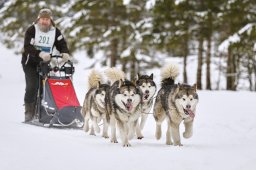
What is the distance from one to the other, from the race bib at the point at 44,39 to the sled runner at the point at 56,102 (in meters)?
0.44

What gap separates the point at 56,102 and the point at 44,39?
1.19 m

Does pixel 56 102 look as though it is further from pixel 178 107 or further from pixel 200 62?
pixel 200 62

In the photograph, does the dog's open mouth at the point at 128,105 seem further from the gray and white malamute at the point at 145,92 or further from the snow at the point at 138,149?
the gray and white malamute at the point at 145,92

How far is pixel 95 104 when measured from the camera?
24.0 feet

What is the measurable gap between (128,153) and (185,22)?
1157cm

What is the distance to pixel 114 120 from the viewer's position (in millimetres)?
6535

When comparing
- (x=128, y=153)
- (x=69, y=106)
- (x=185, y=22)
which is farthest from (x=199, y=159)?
(x=185, y=22)

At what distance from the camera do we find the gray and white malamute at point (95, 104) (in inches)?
280

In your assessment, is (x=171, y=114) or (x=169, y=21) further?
(x=169, y=21)

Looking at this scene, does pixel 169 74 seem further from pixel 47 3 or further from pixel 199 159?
pixel 47 3

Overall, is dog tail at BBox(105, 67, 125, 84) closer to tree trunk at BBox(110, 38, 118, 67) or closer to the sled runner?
the sled runner

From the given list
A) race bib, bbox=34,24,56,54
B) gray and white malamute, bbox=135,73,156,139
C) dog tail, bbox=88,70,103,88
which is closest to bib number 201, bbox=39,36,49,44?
race bib, bbox=34,24,56,54

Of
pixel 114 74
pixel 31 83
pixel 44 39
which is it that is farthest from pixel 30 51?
pixel 114 74

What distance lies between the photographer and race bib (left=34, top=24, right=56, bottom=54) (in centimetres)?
800
